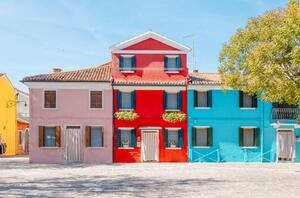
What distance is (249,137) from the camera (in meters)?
29.0

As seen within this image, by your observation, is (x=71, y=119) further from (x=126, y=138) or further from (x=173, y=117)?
(x=173, y=117)

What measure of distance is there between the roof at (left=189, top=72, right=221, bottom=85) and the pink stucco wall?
6152mm

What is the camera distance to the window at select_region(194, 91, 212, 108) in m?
28.9

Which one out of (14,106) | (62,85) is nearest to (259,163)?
Result: (62,85)

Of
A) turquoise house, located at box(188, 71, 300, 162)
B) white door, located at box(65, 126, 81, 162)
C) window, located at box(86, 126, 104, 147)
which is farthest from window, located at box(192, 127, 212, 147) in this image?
white door, located at box(65, 126, 81, 162)

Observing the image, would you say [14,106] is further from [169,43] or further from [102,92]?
[169,43]

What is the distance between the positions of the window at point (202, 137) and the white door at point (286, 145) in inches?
196

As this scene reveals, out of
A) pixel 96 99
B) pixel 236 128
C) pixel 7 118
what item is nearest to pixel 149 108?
pixel 96 99

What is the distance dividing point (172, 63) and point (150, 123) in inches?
182

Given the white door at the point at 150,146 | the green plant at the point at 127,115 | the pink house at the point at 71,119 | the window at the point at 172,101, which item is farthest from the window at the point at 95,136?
the window at the point at 172,101

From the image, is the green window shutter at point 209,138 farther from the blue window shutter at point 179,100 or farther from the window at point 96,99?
the window at point 96,99

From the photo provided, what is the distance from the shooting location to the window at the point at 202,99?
28.9 m

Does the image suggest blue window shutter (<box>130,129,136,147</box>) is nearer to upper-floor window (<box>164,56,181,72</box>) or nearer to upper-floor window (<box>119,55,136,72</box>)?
upper-floor window (<box>119,55,136,72</box>)

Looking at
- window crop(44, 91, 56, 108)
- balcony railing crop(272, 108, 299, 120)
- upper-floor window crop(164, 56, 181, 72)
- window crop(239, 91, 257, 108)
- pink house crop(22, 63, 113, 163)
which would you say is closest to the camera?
pink house crop(22, 63, 113, 163)
